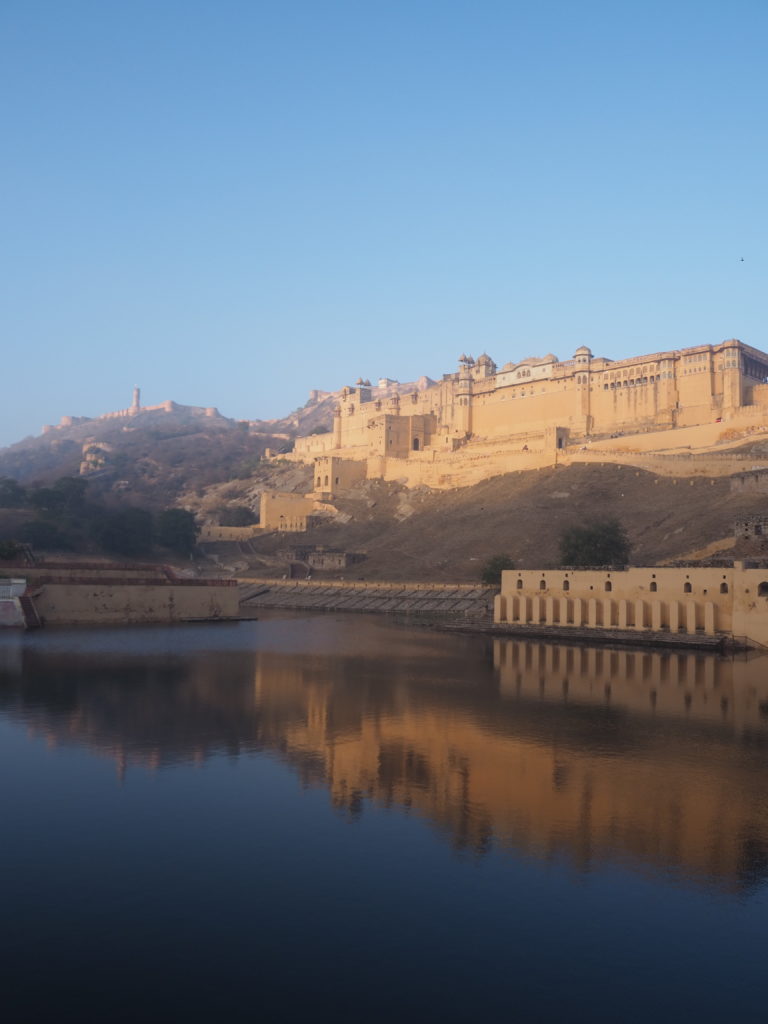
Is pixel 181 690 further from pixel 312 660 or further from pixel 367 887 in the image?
pixel 367 887

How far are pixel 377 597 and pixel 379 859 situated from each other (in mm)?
44438

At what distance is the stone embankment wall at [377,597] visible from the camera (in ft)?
154

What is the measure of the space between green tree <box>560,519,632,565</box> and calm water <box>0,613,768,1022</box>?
21923mm

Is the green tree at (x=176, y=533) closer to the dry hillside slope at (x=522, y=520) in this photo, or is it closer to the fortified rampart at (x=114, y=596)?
the dry hillside slope at (x=522, y=520)

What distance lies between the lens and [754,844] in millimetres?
10781

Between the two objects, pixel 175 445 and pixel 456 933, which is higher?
pixel 175 445

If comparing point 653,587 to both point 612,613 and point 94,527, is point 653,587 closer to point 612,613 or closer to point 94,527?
point 612,613

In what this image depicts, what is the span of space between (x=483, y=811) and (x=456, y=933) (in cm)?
363

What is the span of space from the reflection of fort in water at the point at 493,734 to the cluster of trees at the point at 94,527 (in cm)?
4144

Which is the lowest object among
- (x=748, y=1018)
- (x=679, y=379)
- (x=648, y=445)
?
(x=748, y=1018)

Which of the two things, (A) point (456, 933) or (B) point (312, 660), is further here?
(B) point (312, 660)

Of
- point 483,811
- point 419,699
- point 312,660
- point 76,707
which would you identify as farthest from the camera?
point 312,660

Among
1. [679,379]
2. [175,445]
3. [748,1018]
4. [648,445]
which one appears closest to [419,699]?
[748,1018]

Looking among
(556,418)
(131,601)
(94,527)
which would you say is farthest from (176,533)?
(556,418)
